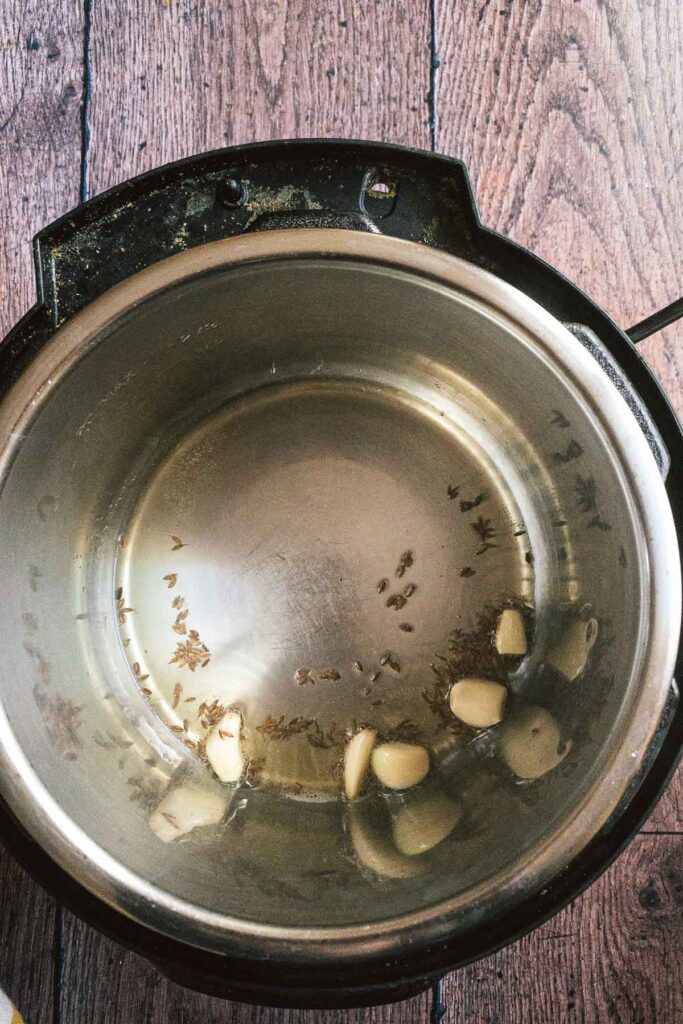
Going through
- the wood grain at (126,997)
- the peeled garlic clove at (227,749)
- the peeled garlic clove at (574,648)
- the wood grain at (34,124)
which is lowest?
the wood grain at (126,997)

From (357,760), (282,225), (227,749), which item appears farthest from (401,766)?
(282,225)

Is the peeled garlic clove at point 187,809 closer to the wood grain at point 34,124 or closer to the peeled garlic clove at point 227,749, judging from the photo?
the peeled garlic clove at point 227,749

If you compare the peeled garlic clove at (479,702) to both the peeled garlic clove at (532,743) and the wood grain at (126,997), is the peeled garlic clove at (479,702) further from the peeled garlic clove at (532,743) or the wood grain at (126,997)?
the wood grain at (126,997)

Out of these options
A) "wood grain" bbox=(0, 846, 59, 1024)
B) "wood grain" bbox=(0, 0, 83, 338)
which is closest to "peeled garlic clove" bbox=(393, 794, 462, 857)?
"wood grain" bbox=(0, 846, 59, 1024)

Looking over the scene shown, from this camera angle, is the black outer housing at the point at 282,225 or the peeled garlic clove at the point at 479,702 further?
the peeled garlic clove at the point at 479,702

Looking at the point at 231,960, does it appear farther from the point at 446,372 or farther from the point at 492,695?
the point at 446,372

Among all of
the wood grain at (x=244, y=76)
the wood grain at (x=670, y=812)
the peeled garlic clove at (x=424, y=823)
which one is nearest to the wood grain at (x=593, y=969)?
the wood grain at (x=670, y=812)

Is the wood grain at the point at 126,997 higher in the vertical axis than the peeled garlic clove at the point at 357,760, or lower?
lower
